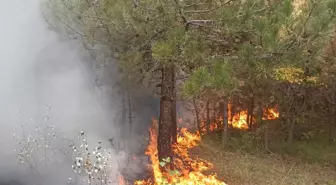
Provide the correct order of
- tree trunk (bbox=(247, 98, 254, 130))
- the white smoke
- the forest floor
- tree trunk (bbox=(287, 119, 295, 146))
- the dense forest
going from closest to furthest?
the dense forest < the white smoke < the forest floor < tree trunk (bbox=(287, 119, 295, 146)) < tree trunk (bbox=(247, 98, 254, 130))

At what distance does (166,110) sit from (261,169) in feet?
15.5

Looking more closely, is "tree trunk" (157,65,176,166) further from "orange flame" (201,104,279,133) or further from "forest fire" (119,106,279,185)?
"orange flame" (201,104,279,133)

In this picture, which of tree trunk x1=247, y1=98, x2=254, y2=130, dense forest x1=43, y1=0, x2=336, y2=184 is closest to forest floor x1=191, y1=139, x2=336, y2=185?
dense forest x1=43, y1=0, x2=336, y2=184

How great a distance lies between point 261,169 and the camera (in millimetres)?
12578

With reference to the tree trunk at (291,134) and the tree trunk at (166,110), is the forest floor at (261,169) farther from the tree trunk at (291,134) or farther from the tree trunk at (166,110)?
the tree trunk at (166,110)

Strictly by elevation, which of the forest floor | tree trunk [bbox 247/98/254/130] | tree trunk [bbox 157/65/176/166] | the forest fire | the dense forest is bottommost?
the forest floor

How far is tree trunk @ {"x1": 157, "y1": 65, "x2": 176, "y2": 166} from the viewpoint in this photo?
30.4 ft

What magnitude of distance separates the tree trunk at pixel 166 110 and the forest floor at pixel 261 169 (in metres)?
2.08

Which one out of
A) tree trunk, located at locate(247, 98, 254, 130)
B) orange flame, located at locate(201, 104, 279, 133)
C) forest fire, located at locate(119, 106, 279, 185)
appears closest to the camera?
forest fire, located at locate(119, 106, 279, 185)

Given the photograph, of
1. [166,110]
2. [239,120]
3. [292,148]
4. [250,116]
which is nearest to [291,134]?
[292,148]

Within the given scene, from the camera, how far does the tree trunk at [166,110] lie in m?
9.27

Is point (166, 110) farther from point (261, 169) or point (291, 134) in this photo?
point (291, 134)

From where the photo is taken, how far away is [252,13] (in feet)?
24.0

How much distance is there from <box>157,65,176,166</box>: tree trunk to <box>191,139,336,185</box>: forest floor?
2.08 metres
